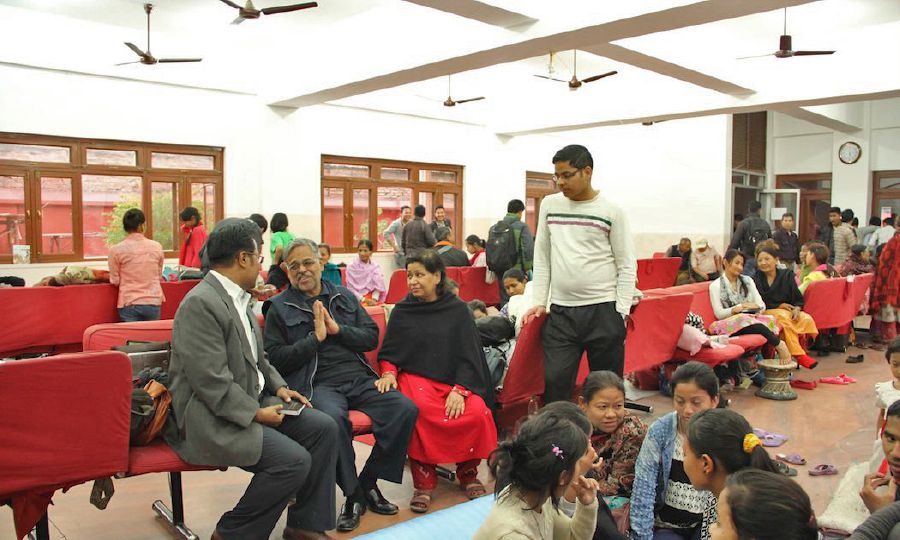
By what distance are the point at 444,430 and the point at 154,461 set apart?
1316 millimetres

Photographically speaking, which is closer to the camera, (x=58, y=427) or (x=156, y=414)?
(x=58, y=427)

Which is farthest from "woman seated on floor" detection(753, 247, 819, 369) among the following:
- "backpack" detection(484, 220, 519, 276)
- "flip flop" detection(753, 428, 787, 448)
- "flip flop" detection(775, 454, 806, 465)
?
"backpack" detection(484, 220, 519, 276)

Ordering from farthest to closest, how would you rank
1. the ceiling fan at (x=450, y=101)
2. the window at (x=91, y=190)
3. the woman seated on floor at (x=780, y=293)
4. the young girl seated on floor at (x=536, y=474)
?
the ceiling fan at (x=450, y=101) → the window at (x=91, y=190) → the woman seated on floor at (x=780, y=293) → the young girl seated on floor at (x=536, y=474)

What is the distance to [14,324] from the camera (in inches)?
224

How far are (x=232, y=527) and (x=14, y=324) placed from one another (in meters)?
3.91

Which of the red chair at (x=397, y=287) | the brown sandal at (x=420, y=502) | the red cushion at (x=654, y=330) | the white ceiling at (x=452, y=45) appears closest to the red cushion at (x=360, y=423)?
the brown sandal at (x=420, y=502)

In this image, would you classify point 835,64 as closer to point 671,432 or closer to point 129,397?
point 671,432

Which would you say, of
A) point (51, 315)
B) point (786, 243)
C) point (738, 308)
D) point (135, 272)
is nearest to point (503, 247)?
point (738, 308)

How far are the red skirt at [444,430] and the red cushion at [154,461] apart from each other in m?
1.04

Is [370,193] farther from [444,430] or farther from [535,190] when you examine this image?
[444,430]

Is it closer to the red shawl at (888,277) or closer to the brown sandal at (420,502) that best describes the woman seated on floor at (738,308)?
the red shawl at (888,277)

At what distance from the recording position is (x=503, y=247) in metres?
8.15

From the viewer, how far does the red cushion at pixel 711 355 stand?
17.7 feet

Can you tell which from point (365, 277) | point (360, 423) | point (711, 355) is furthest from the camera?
point (365, 277)
